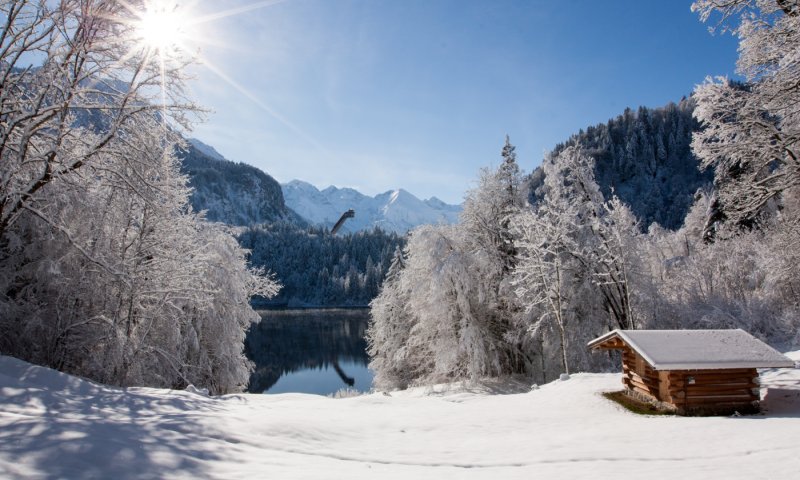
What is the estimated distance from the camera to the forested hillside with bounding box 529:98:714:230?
13312 cm

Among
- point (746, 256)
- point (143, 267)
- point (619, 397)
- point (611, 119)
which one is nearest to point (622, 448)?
point (619, 397)

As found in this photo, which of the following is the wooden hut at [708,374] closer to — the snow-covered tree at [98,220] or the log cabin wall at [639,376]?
the log cabin wall at [639,376]

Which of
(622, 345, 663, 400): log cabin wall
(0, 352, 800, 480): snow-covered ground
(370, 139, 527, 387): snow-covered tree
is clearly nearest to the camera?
(0, 352, 800, 480): snow-covered ground

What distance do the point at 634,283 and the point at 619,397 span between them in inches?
491

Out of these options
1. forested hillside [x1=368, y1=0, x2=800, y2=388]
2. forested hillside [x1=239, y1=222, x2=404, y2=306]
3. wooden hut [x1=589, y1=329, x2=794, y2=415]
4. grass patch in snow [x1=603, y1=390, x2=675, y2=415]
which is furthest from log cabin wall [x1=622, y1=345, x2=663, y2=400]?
forested hillside [x1=239, y1=222, x2=404, y2=306]

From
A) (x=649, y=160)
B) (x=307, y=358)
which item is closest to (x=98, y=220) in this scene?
(x=307, y=358)

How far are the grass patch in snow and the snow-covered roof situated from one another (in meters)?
1.53

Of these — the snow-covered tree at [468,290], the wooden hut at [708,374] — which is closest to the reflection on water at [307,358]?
the snow-covered tree at [468,290]

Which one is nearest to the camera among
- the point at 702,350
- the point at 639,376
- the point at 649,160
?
the point at 702,350

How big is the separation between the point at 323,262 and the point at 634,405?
6350 inches

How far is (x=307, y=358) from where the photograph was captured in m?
55.7

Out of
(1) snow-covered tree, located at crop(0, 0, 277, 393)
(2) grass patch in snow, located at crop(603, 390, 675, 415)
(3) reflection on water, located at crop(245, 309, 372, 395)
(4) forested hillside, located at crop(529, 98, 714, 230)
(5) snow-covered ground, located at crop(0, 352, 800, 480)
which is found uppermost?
(4) forested hillside, located at crop(529, 98, 714, 230)

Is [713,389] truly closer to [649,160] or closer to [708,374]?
[708,374]

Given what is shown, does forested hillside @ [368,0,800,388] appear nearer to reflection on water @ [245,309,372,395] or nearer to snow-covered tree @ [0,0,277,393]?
snow-covered tree @ [0,0,277,393]
